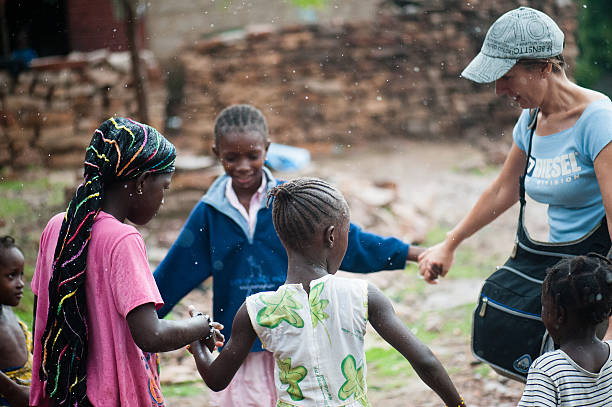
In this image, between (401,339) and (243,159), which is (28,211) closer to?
(243,159)

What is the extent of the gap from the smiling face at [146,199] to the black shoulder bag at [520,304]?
147cm

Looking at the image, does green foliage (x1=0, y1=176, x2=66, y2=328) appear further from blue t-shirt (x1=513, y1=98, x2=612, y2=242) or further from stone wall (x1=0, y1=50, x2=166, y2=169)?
blue t-shirt (x1=513, y1=98, x2=612, y2=242)

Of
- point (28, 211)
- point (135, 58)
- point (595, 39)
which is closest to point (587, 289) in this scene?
point (28, 211)

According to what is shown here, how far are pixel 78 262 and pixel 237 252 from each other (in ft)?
3.07

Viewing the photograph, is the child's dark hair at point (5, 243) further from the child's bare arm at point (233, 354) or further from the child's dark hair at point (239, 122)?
the child's bare arm at point (233, 354)

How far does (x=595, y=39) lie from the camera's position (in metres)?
14.8

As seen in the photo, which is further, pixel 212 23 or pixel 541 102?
pixel 212 23

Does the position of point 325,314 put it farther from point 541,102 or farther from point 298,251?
point 541,102

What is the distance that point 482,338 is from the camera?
2.89m

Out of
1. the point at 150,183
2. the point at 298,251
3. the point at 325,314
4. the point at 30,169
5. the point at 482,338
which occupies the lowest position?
the point at 30,169

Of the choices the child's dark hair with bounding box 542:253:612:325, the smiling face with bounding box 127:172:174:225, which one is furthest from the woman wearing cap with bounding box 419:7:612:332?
the smiling face with bounding box 127:172:174:225

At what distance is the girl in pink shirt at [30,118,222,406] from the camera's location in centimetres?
214

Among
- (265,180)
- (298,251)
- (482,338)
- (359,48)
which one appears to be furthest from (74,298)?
(359,48)

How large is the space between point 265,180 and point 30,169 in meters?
8.20
